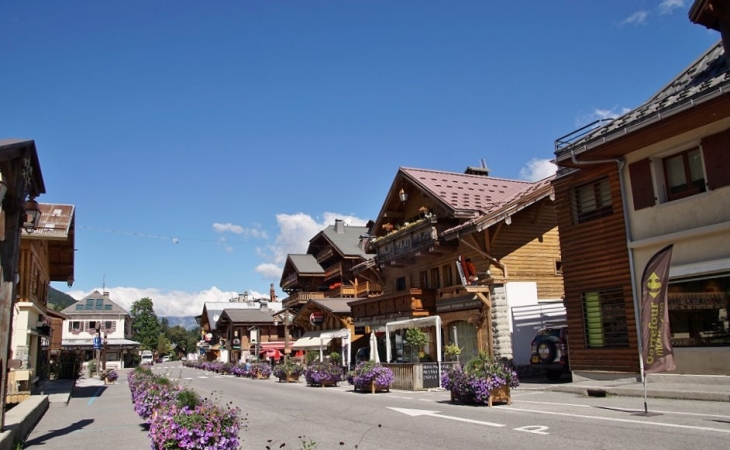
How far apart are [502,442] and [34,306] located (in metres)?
21.6

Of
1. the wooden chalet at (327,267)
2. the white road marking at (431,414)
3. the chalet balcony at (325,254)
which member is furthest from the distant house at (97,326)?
the white road marking at (431,414)

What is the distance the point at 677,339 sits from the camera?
1584 cm

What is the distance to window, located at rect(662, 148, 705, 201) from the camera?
15758 mm

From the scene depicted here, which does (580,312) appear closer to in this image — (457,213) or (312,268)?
(457,213)

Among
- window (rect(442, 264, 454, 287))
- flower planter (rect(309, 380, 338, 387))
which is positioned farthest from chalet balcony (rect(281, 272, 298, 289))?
flower planter (rect(309, 380, 338, 387))

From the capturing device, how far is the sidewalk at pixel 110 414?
11898 mm

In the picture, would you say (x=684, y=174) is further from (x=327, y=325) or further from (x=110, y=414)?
(x=327, y=325)

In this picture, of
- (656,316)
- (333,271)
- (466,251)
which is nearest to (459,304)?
(466,251)

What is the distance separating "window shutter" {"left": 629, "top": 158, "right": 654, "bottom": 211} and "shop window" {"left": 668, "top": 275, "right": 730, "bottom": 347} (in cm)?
241

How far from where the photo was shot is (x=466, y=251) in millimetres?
26531

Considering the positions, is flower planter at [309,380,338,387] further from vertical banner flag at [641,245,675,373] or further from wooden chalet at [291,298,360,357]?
vertical banner flag at [641,245,675,373]

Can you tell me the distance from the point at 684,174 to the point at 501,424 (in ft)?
30.0

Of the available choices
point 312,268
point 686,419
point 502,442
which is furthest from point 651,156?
point 312,268

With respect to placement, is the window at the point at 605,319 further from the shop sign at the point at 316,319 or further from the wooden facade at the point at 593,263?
the shop sign at the point at 316,319
